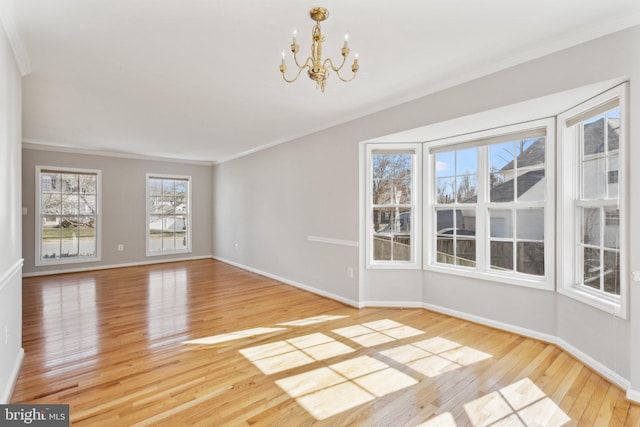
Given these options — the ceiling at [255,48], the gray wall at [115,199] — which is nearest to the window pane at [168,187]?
the gray wall at [115,199]

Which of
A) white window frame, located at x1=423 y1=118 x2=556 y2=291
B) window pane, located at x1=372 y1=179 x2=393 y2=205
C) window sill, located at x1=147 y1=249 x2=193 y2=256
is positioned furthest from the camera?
window sill, located at x1=147 y1=249 x2=193 y2=256

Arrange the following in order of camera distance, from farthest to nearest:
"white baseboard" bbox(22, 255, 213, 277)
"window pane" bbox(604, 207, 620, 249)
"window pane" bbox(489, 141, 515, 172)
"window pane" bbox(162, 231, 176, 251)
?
"window pane" bbox(162, 231, 176, 251), "white baseboard" bbox(22, 255, 213, 277), "window pane" bbox(489, 141, 515, 172), "window pane" bbox(604, 207, 620, 249)

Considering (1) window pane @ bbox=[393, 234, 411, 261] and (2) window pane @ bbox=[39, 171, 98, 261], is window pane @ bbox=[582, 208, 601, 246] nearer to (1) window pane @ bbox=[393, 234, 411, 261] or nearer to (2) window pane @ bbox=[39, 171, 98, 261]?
(1) window pane @ bbox=[393, 234, 411, 261]

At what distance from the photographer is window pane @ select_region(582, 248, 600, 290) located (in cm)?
266

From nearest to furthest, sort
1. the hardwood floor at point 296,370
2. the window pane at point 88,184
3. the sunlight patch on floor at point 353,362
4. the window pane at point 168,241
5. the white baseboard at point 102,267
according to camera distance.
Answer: the hardwood floor at point 296,370, the sunlight patch on floor at point 353,362, the white baseboard at point 102,267, the window pane at point 88,184, the window pane at point 168,241

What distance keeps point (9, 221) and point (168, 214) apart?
18.5ft

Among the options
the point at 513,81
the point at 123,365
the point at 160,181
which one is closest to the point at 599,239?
the point at 513,81

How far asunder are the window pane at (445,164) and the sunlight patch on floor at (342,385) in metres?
2.38

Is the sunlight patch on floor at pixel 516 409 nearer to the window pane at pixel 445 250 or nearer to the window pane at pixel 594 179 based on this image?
the window pane at pixel 594 179

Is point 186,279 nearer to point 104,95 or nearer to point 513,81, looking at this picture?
point 104,95

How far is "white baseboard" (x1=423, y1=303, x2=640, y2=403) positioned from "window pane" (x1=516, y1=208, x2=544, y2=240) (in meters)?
0.93

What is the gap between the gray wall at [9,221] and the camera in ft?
6.68

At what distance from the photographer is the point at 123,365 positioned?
2600mm

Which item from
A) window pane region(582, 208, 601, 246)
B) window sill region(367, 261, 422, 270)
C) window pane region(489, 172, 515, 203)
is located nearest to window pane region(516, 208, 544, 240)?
window pane region(489, 172, 515, 203)
